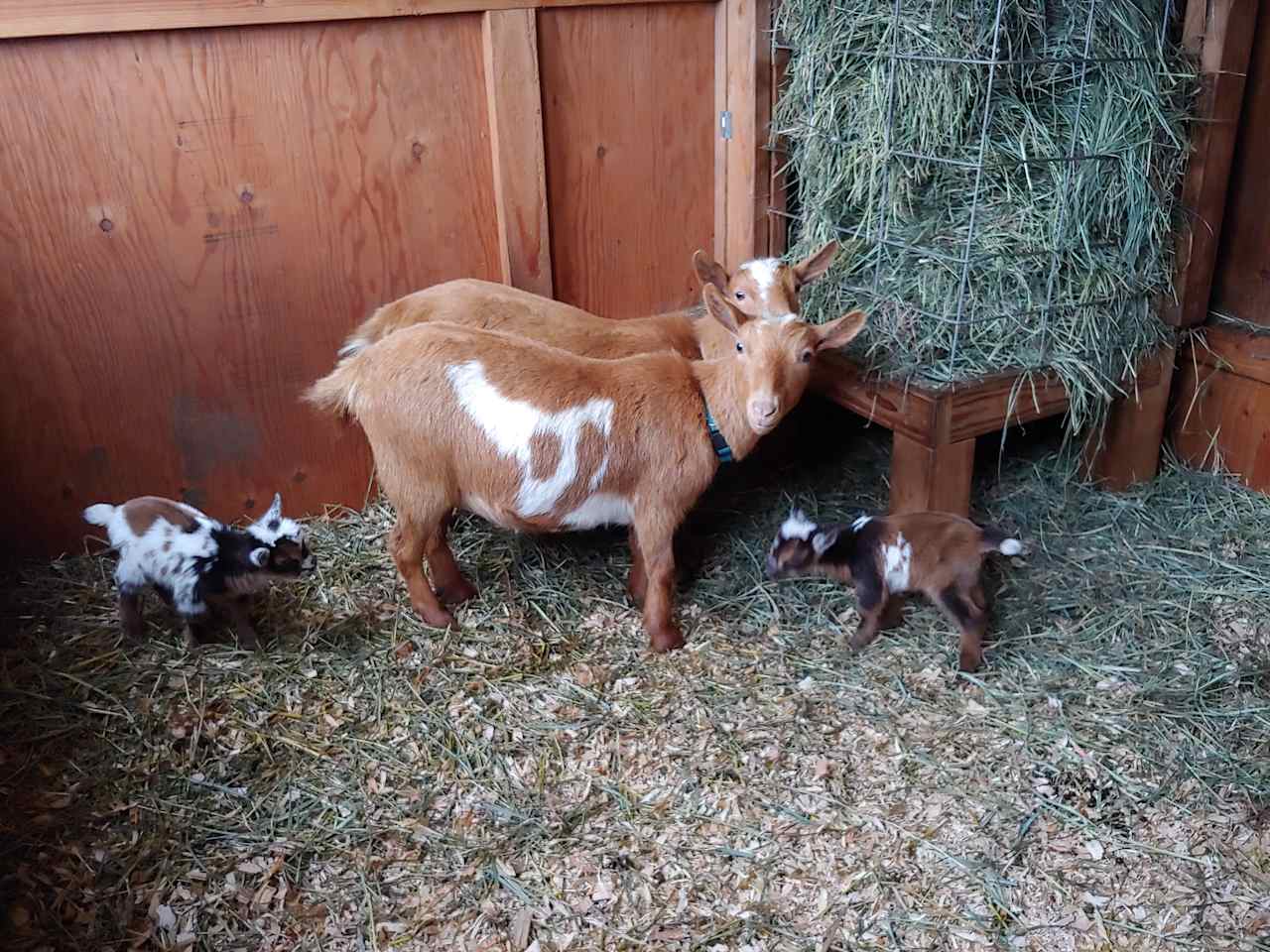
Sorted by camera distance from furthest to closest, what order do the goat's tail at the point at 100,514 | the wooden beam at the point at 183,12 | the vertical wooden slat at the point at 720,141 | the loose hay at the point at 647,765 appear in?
the vertical wooden slat at the point at 720,141 < the goat's tail at the point at 100,514 < the wooden beam at the point at 183,12 < the loose hay at the point at 647,765

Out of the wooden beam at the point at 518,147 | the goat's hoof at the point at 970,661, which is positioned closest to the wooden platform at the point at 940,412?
the goat's hoof at the point at 970,661

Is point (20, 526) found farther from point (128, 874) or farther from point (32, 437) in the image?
point (128, 874)

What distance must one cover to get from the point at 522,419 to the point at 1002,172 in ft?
6.24

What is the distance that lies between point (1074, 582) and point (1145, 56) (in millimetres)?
1914

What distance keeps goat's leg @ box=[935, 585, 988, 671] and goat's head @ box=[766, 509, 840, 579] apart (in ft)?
1.36

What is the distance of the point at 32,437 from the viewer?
393 cm

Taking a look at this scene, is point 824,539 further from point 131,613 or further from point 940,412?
point 131,613

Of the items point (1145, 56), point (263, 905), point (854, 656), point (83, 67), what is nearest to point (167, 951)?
point (263, 905)

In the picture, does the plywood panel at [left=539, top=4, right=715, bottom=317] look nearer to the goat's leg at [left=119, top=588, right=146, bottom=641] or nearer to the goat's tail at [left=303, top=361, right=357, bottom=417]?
the goat's tail at [left=303, top=361, right=357, bottom=417]

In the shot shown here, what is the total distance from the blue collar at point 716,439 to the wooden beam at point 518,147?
42.7 inches

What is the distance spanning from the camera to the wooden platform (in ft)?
12.8

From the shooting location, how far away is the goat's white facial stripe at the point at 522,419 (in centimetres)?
349

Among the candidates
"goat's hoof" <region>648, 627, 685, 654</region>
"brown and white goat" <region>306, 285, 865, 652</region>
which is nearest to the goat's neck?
"brown and white goat" <region>306, 285, 865, 652</region>

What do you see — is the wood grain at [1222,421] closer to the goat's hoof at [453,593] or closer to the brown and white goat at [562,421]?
the brown and white goat at [562,421]
